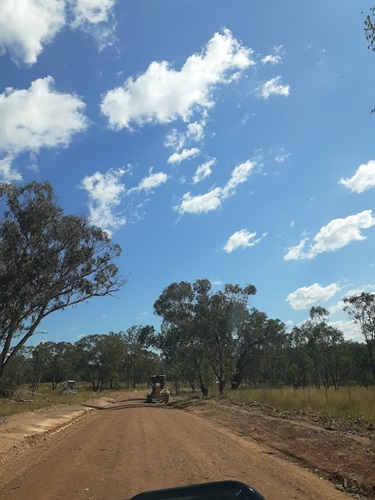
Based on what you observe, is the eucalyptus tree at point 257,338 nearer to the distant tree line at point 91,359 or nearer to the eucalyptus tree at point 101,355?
the distant tree line at point 91,359

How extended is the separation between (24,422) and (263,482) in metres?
16.4

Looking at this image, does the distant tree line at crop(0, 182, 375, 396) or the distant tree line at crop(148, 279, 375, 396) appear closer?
the distant tree line at crop(0, 182, 375, 396)

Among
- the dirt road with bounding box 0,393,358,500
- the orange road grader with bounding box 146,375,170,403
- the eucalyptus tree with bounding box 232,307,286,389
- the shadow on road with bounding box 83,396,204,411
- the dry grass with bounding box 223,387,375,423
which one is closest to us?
the dirt road with bounding box 0,393,358,500

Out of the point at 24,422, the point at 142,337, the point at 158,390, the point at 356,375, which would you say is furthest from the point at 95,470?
the point at 356,375

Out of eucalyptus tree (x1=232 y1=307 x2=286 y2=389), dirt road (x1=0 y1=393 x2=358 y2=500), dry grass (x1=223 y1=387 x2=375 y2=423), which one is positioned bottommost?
dirt road (x1=0 y1=393 x2=358 y2=500)

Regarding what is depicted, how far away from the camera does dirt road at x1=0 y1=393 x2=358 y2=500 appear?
→ 809 cm

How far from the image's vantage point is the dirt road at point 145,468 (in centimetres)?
809

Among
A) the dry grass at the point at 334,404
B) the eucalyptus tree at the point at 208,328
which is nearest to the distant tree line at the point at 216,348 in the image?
the eucalyptus tree at the point at 208,328

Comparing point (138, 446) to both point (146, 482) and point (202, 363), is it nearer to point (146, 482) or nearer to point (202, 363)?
point (146, 482)

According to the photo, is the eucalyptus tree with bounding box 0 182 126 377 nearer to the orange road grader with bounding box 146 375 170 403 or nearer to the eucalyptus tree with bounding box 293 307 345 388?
the orange road grader with bounding box 146 375 170 403

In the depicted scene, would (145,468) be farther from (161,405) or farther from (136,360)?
(136,360)

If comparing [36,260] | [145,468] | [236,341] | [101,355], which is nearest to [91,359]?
[101,355]

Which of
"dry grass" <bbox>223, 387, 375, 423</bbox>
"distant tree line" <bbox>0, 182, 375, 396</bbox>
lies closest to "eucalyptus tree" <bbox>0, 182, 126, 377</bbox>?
"distant tree line" <bbox>0, 182, 375, 396</bbox>

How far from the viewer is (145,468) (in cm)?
970
